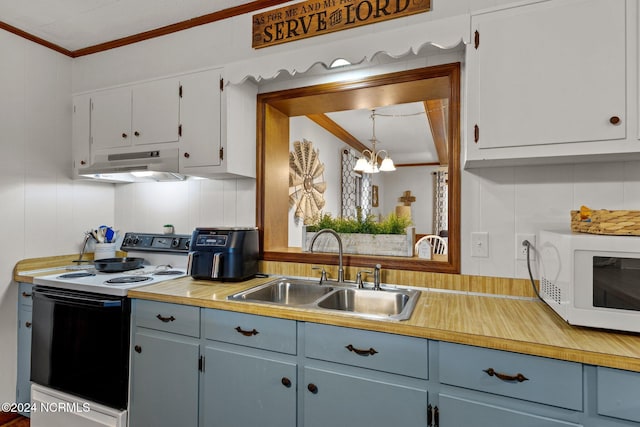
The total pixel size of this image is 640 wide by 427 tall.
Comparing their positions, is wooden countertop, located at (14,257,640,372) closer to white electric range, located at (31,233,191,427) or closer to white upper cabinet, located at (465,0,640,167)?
white electric range, located at (31,233,191,427)

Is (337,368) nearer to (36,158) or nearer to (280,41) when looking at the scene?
(280,41)

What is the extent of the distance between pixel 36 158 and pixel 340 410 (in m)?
2.57

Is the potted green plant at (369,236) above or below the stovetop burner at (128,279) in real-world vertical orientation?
above

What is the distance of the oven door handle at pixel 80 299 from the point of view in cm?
172

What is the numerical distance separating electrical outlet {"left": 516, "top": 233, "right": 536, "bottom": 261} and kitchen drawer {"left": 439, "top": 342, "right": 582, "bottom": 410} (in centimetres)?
65

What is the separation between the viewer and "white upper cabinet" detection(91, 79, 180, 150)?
2.08m

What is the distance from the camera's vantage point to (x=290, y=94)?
2080mm

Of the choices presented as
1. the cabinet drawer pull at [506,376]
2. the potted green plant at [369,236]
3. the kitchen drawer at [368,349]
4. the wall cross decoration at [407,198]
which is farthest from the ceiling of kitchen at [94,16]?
the wall cross decoration at [407,198]

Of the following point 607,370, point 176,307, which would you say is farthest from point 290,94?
point 607,370

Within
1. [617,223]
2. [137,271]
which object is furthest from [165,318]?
[617,223]

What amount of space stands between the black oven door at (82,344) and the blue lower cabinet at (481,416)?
1538mm

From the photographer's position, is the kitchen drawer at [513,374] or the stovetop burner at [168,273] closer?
the kitchen drawer at [513,374]

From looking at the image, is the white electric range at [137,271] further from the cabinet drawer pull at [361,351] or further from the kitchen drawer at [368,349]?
the cabinet drawer pull at [361,351]

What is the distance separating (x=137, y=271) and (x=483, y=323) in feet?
6.93
